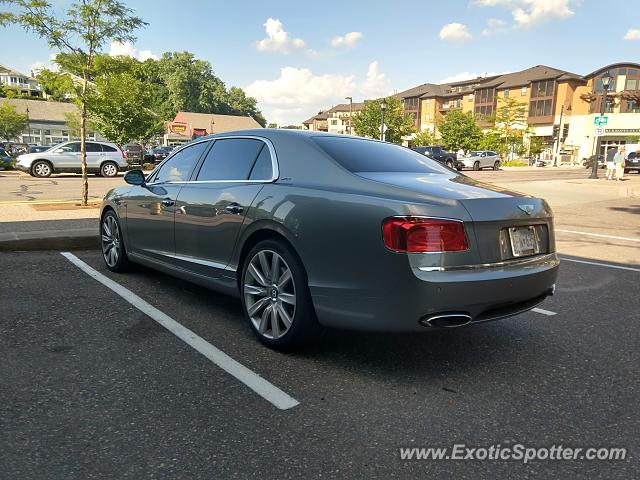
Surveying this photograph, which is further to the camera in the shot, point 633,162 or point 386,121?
point 386,121

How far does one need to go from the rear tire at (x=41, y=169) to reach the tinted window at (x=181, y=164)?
20797mm

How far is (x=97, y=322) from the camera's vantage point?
4.11 m

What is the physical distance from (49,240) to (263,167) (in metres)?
4.50

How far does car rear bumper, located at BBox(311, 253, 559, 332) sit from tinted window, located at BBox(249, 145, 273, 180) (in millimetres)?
1058

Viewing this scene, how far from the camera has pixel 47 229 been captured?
25.6 ft

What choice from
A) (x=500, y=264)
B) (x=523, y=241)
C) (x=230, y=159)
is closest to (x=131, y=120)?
(x=230, y=159)

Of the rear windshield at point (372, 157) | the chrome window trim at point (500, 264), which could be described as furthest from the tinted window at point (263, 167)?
the chrome window trim at point (500, 264)

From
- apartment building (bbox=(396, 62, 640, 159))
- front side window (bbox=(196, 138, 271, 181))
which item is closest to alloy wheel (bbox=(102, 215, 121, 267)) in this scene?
front side window (bbox=(196, 138, 271, 181))

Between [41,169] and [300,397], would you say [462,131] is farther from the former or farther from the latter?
[300,397]

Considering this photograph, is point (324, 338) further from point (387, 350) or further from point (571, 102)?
point (571, 102)

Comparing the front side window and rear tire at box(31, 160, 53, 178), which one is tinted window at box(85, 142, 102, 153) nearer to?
rear tire at box(31, 160, 53, 178)

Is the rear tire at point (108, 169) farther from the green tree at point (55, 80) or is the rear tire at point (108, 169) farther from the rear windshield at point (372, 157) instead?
the rear windshield at point (372, 157)

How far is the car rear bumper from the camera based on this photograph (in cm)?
287

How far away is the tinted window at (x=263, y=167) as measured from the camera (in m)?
3.80
